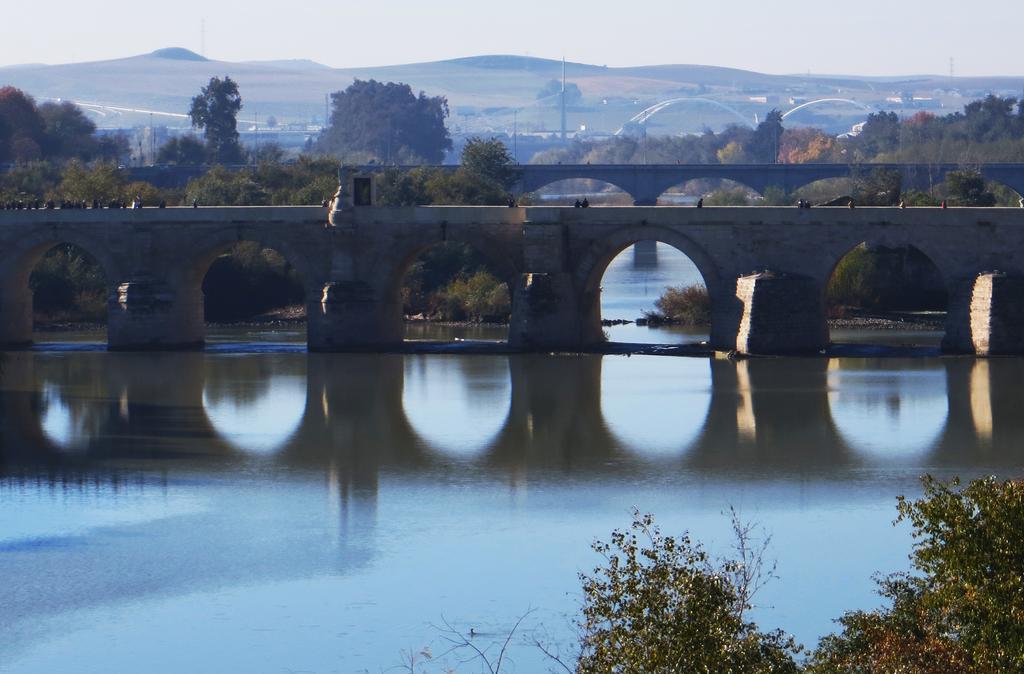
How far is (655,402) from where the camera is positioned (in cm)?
3706

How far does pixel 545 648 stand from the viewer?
19.9m

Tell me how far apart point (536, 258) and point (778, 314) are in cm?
610

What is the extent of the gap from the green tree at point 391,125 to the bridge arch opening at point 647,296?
260ft

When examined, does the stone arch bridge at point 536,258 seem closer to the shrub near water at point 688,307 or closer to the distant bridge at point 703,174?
the shrub near water at point 688,307

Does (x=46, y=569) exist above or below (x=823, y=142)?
below

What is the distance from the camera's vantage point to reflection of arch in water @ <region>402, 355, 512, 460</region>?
1305 inches

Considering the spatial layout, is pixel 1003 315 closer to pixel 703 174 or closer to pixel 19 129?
pixel 703 174

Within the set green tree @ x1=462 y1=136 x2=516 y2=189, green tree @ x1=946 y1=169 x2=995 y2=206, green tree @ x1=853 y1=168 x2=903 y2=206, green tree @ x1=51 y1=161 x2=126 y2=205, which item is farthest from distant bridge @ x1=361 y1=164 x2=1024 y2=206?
green tree @ x1=51 y1=161 x2=126 y2=205

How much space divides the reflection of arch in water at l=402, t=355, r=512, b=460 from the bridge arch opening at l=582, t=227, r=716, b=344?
3600mm

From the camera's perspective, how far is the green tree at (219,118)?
108m

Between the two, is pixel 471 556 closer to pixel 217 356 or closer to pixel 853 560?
pixel 853 560

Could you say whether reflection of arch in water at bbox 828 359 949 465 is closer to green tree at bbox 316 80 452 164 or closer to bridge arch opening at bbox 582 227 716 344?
bridge arch opening at bbox 582 227 716 344

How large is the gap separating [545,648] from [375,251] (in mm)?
27776

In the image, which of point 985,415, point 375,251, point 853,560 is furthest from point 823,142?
point 853,560
